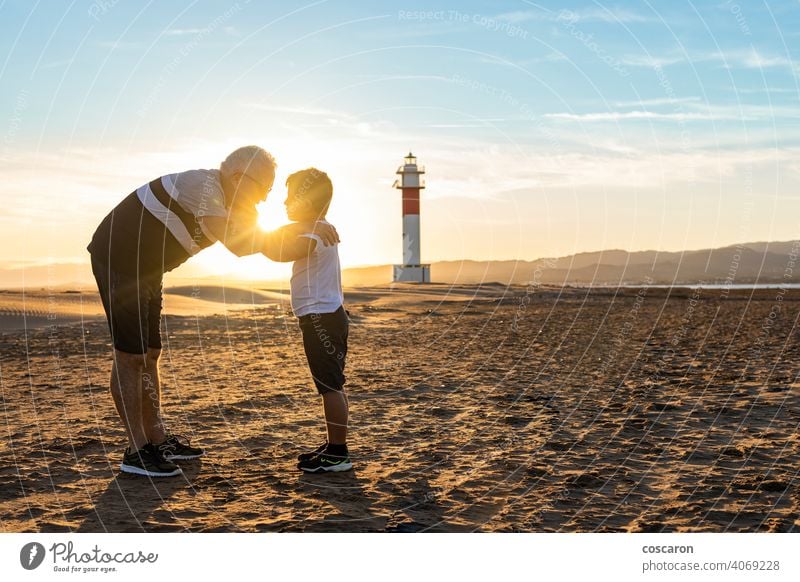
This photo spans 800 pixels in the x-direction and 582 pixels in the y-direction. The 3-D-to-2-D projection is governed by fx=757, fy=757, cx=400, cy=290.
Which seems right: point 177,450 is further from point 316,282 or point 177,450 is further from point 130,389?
point 316,282

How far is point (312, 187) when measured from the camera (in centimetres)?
493

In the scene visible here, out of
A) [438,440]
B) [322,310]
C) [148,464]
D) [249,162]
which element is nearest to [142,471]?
[148,464]

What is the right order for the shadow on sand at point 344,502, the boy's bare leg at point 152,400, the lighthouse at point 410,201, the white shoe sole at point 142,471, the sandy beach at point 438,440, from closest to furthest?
the shadow on sand at point 344,502 < the sandy beach at point 438,440 < the white shoe sole at point 142,471 < the boy's bare leg at point 152,400 < the lighthouse at point 410,201

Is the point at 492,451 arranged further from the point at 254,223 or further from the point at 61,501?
the point at 61,501

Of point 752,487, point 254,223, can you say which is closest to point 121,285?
point 254,223

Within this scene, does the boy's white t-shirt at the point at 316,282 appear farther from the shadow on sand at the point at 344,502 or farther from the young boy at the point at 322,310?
the shadow on sand at the point at 344,502

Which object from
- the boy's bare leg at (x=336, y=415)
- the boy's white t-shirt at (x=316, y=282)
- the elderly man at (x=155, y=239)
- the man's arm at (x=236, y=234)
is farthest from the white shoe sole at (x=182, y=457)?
the man's arm at (x=236, y=234)

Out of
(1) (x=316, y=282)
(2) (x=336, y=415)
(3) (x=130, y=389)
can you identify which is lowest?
(2) (x=336, y=415)

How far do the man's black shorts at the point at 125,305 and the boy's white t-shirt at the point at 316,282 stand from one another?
3.20ft

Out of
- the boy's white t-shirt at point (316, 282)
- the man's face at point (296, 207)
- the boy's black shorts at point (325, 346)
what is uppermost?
the man's face at point (296, 207)

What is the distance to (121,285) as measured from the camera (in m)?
4.89

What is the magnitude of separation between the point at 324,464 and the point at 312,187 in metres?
1.83

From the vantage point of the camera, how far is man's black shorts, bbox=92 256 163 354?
16.0 feet

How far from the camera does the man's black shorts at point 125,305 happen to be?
16.0 feet
